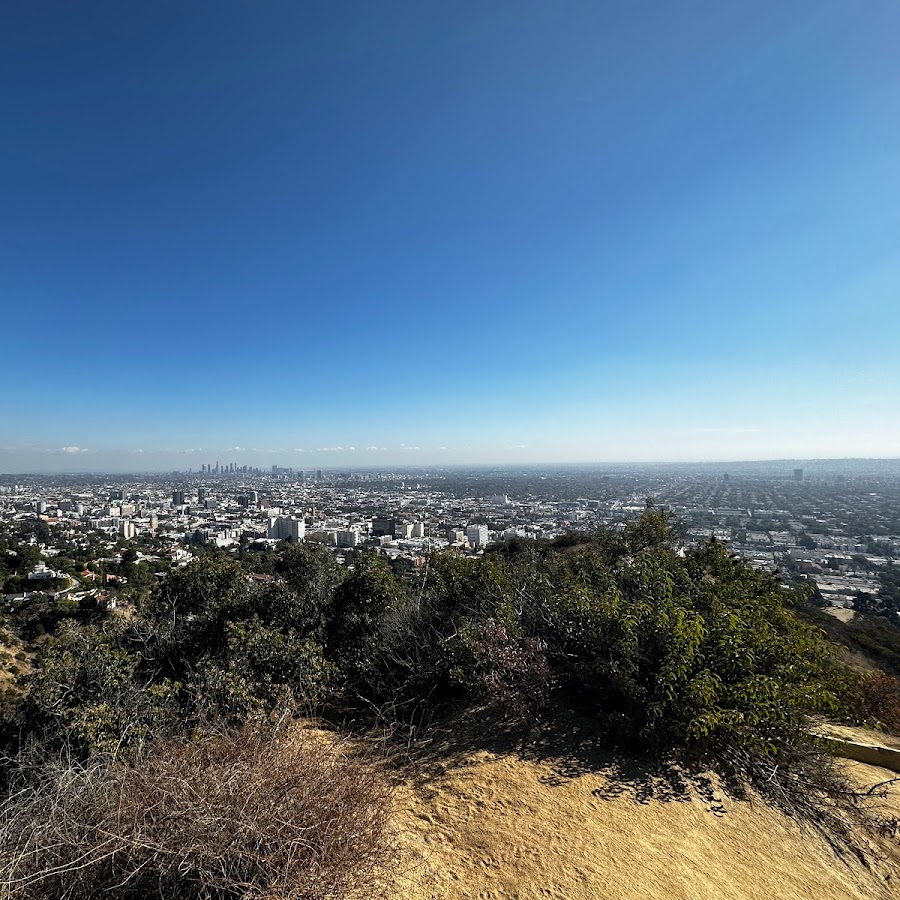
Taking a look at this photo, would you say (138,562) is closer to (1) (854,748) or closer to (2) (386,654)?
(2) (386,654)

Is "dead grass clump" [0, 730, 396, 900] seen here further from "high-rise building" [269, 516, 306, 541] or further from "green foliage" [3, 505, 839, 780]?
"high-rise building" [269, 516, 306, 541]

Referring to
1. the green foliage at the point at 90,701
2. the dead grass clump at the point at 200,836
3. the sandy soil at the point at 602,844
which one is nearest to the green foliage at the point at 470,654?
the green foliage at the point at 90,701

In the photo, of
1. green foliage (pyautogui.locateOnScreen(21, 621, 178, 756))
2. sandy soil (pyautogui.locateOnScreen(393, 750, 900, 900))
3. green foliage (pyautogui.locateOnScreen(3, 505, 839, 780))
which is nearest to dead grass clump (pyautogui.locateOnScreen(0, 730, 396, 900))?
sandy soil (pyautogui.locateOnScreen(393, 750, 900, 900))

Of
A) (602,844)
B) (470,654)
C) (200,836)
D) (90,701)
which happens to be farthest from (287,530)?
(200,836)

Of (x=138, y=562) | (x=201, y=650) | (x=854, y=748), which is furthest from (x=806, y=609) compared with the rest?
(x=138, y=562)

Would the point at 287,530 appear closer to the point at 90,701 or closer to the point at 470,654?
the point at 90,701
